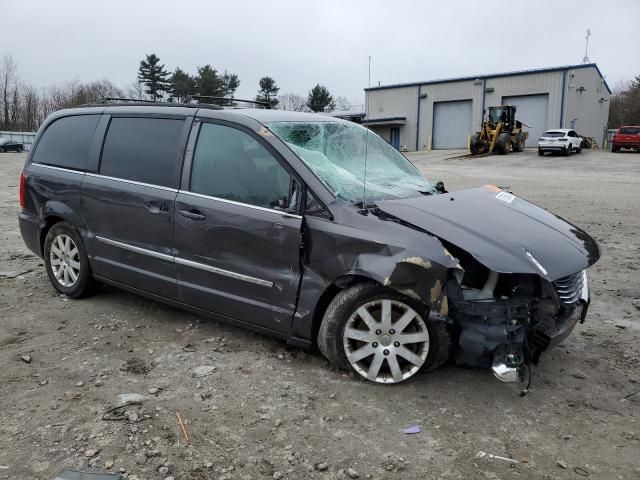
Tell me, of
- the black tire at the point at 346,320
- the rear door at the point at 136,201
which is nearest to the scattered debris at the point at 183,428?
the black tire at the point at 346,320

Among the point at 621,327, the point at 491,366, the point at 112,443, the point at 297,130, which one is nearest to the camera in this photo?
the point at 112,443

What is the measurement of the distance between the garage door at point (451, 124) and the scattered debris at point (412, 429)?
41.8 meters

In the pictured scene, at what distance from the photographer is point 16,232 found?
333 inches

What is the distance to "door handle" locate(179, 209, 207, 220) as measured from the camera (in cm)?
394

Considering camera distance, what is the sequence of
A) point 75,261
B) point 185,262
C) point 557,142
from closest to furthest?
point 185,262 → point 75,261 → point 557,142

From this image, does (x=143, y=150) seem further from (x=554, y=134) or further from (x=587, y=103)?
(x=587, y=103)

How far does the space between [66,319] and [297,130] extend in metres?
2.51

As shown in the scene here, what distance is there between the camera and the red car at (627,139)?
34819 mm

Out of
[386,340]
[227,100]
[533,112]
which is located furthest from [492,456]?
[533,112]

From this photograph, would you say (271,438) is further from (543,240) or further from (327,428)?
(543,240)

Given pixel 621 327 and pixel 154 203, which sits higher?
pixel 154 203

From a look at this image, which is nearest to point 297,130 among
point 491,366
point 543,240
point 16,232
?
point 543,240

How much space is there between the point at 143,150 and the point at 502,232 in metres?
2.83

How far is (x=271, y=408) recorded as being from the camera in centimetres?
322
